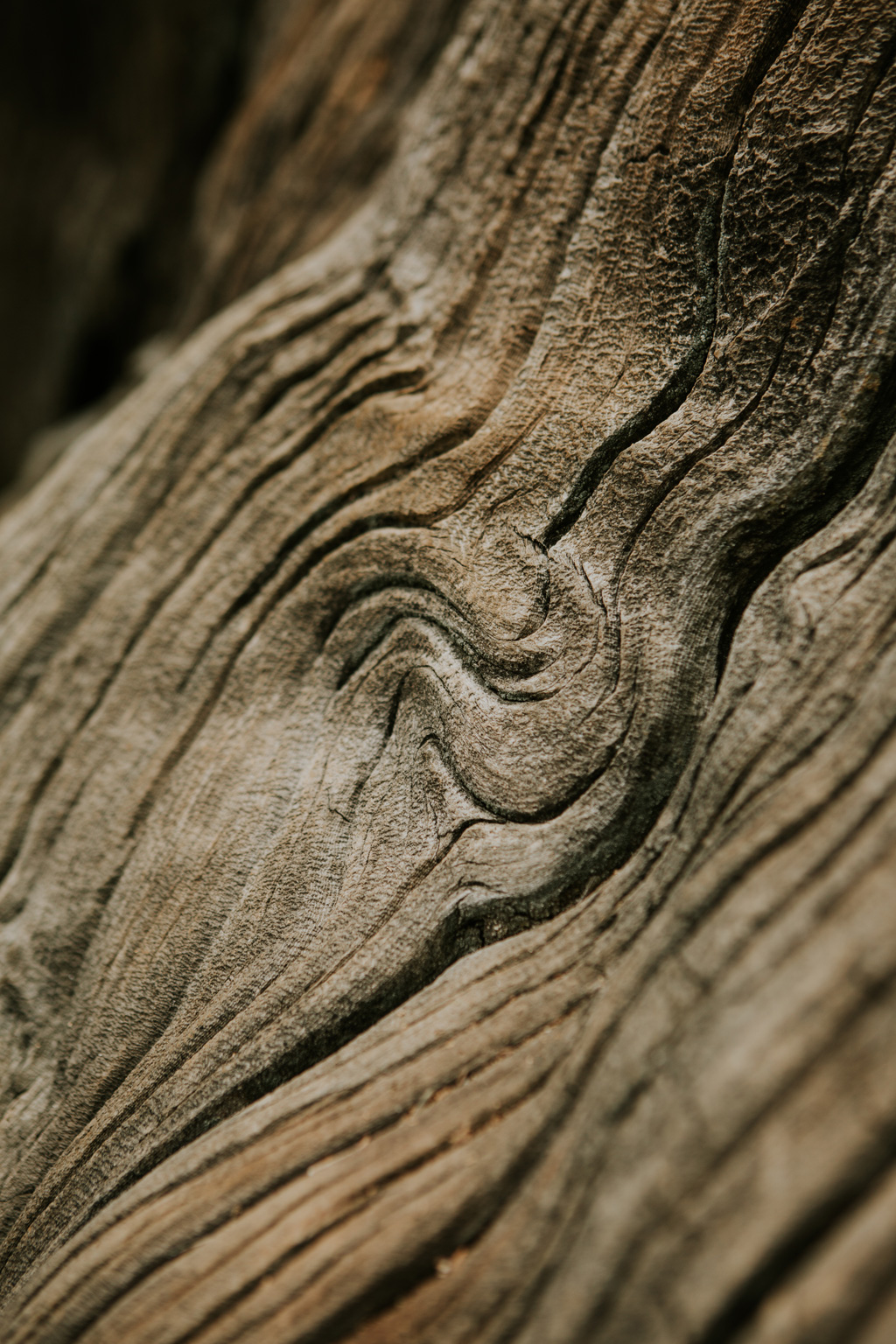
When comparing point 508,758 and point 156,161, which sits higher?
point 156,161

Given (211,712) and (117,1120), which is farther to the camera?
(211,712)

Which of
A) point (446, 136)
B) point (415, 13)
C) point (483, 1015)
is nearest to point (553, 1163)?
point (483, 1015)

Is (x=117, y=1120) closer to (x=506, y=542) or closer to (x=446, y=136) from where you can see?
(x=506, y=542)

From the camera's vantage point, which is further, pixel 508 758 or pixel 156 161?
pixel 156 161

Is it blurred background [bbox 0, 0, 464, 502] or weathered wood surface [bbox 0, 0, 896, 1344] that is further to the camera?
blurred background [bbox 0, 0, 464, 502]
